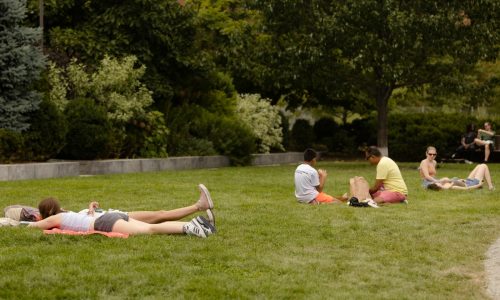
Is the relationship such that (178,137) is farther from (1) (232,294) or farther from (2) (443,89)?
(1) (232,294)

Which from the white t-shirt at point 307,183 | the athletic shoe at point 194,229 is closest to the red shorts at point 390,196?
the white t-shirt at point 307,183

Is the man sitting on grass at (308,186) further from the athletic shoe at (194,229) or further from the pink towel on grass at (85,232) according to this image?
the pink towel on grass at (85,232)

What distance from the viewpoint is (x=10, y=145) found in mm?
22750

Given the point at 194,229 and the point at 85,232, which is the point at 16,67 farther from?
the point at 194,229

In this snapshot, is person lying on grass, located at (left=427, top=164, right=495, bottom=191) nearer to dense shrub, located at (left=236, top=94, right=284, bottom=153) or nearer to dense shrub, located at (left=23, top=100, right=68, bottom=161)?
dense shrub, located at (left=23, top=100, right=68, bottom=161)

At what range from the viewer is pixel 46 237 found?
10.5 meters

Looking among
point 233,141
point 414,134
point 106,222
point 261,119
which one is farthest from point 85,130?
point 414,134

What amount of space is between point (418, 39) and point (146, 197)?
1346 centimetres

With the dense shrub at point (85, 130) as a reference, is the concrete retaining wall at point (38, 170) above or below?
below

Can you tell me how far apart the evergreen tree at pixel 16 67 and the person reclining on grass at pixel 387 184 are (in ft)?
33.7

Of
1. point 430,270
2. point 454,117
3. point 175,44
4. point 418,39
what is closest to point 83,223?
point 430,270

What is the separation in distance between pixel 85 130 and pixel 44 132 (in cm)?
147

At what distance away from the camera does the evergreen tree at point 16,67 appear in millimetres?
22984

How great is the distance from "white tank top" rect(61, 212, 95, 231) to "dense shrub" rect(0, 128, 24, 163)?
1209 cm
